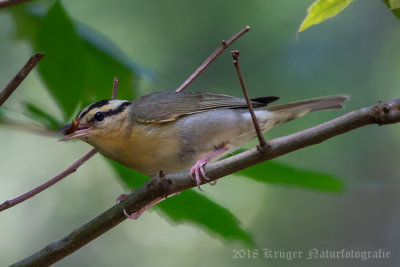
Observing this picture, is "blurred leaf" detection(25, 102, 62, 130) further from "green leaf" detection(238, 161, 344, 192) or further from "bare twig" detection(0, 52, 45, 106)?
"green leaf" detection(238, 161, 344, 192)

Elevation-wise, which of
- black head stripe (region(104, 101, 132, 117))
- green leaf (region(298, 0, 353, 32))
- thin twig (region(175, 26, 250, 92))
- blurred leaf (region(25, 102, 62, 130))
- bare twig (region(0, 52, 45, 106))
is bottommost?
bare twig (region(0, 52, 45, 106))

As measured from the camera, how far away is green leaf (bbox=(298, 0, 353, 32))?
189 cm

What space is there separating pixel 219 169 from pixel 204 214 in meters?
0.38

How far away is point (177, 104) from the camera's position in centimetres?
446

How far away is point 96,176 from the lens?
26.4 ft

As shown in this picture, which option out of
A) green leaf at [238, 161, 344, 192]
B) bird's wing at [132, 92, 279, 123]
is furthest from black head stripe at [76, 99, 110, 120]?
green leaf at [238, 161, 344, 192]

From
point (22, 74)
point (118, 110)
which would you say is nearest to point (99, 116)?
point (118, 110)

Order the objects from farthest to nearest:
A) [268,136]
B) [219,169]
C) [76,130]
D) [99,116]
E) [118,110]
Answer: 1. [268,136]
2. [118,110]
3. [99,116]
4. [76,130]
5. [219,169]

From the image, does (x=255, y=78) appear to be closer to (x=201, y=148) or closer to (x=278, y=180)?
(x=201, y=148)

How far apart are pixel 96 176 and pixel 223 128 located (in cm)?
429

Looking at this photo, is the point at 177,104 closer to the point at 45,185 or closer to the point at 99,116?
the point at 99,116

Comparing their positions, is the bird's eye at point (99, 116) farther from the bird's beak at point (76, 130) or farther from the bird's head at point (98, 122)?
the bird's beak at point (76, 130)

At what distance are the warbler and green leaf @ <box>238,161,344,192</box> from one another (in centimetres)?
109

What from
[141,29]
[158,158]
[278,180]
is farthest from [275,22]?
[278,180]
